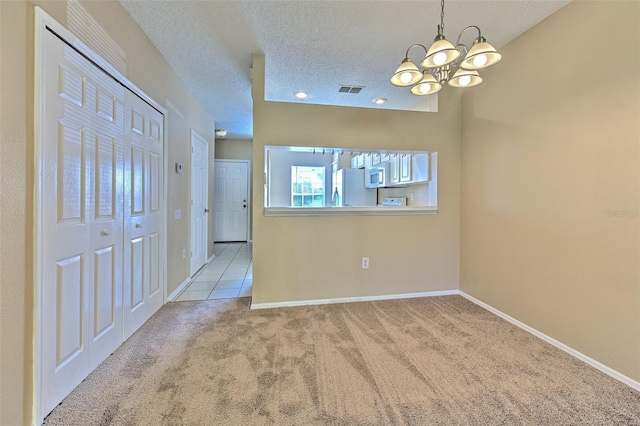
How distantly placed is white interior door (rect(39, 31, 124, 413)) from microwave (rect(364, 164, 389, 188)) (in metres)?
3.38

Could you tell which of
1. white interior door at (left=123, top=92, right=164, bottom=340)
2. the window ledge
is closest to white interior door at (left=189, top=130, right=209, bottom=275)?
white interior door at (left=123, top=92, right=164, bottom=340)

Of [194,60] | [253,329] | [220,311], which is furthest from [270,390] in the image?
[194,60]

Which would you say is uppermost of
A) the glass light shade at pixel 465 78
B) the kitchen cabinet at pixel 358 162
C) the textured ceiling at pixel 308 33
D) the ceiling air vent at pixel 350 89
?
the ceiling air vent at pixel 350 89

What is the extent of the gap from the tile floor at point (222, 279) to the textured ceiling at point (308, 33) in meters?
2.58

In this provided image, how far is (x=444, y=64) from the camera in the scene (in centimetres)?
155

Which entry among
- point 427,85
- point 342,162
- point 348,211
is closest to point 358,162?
point 342,162

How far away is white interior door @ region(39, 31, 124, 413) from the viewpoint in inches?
54.3

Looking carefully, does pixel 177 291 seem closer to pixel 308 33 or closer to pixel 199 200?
pixel 199 200

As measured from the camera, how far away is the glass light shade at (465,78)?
5.53 ft

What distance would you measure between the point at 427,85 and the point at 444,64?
30 cm

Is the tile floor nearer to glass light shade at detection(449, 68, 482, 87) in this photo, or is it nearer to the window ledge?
the window ledge

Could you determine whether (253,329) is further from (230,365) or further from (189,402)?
(189,402)

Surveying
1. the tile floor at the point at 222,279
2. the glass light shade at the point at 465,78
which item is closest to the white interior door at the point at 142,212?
the tile floor at the point at 222,279

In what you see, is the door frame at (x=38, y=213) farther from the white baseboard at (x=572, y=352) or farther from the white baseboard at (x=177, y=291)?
the white baseboard at (x=572, y=352)
